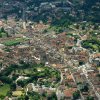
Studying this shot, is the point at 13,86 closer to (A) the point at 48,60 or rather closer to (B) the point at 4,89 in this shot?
(B) the point at 4,89

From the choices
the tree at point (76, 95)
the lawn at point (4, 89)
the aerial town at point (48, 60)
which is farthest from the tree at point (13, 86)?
the tree at point (76, 95)

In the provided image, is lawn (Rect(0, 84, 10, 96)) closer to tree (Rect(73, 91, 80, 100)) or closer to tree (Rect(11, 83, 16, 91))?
tree (Rect(11, 83, 16, 91))

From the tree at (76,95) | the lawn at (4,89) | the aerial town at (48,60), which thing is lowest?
the aerial town at (48,60)

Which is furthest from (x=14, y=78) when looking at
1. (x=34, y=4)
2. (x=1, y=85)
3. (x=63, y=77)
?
(x=34, y=4)

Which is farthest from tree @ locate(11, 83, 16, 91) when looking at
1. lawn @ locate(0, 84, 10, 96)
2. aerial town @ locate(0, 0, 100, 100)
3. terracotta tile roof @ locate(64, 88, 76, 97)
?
terracotta tile roof @ locate(64, 88, 76, 97)

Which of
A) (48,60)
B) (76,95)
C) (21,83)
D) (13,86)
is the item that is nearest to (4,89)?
(13,86)

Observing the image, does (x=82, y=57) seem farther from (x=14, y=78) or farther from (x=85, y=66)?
(x=14, y=78)

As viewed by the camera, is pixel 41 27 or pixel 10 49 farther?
pixel 41 27

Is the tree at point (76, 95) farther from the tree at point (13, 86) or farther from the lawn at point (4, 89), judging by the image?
the lawn at point (4, 89)
